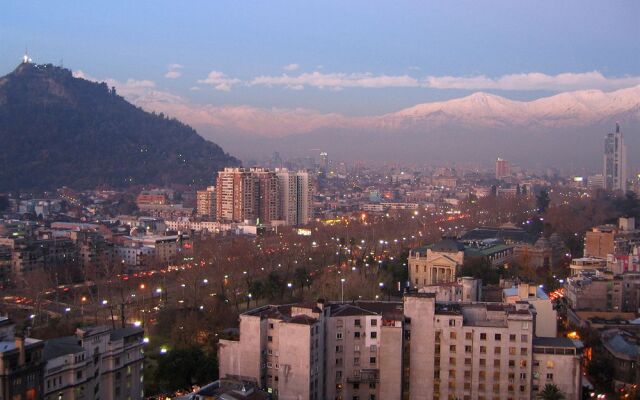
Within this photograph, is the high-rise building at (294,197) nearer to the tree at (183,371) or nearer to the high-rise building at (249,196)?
the high-rise building at (249,196)

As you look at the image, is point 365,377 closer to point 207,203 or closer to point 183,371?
point 183,371

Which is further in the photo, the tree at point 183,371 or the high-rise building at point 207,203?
the high-rise building at point 207,203

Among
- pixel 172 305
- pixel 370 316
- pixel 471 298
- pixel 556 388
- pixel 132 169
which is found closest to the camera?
pixel 556 388

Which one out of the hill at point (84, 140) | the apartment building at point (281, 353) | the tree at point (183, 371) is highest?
the hill at point (84, 140)

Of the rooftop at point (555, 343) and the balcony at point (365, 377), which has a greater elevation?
the rooftop at point (555, 343)

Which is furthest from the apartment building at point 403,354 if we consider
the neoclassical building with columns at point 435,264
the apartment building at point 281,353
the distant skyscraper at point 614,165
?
the distant skyscraper at point 614,165

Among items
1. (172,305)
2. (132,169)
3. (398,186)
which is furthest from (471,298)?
(398,186)

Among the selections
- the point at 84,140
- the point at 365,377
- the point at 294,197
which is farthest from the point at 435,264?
the point at 84,140

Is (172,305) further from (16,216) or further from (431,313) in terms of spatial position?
(16,216)
